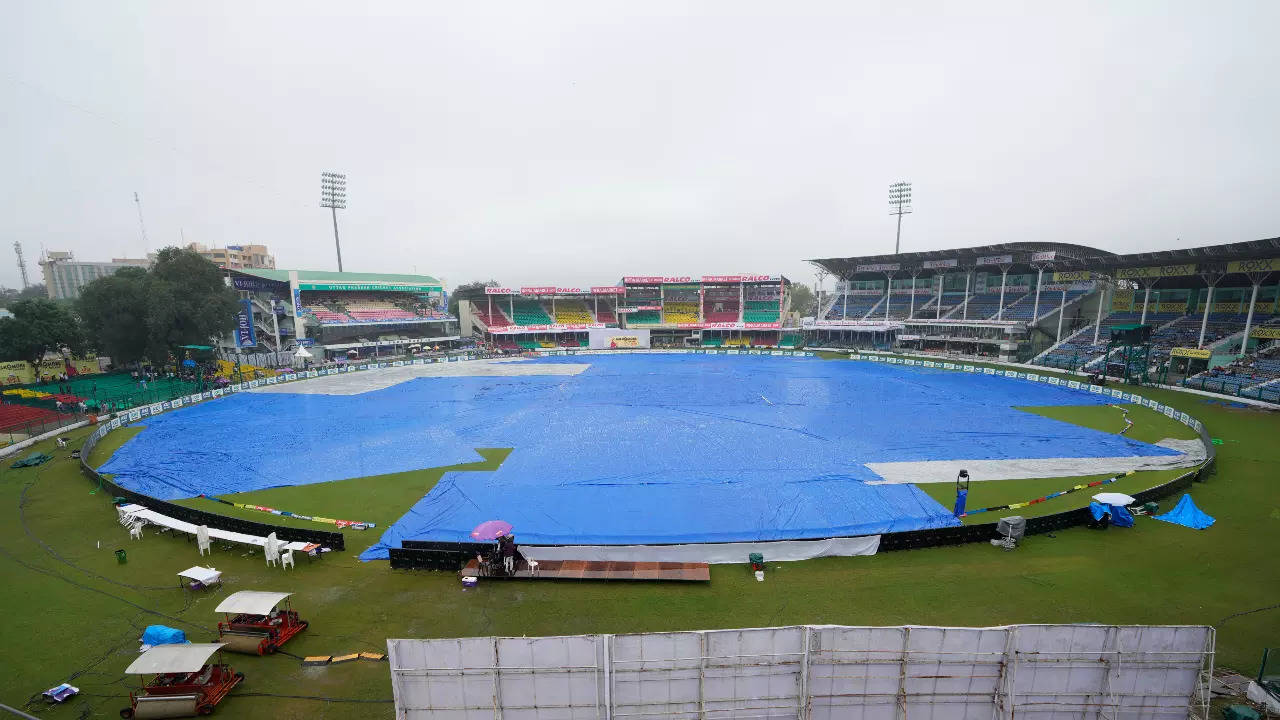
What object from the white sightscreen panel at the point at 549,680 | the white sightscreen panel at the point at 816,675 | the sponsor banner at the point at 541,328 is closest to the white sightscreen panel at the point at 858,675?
the white sightscreen panel at the point at 816,675

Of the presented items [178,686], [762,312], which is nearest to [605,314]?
[762,312]

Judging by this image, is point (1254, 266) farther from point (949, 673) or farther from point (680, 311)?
point (680, 311)

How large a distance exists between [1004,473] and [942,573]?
→ 960cm

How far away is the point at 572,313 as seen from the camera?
251 feet

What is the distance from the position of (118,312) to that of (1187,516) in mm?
63211

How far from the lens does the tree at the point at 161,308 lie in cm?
3819

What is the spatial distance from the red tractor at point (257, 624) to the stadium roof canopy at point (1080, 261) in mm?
54941

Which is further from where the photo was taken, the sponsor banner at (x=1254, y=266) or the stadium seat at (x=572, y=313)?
the stadium seat at (x=572, y=313)

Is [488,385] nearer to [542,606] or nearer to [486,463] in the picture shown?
[486,463]

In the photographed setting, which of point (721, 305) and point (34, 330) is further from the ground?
point (721, 305)

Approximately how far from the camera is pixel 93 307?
130 ft

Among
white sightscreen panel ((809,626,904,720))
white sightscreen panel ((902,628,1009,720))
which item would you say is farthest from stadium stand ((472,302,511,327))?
white sightscreen panel ((902,628,1009,720))

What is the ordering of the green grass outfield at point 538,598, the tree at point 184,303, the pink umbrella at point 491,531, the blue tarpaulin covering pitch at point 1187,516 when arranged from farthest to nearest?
1. the tree at point 184,303
2. the blue tarpaulin covering pitch at point 1187,516
3. the pink umbrella at point 491,531
4. the green grass outfield at point 538,598

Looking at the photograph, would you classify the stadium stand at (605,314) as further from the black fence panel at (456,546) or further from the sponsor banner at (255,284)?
the black fence panel at (456,546)
